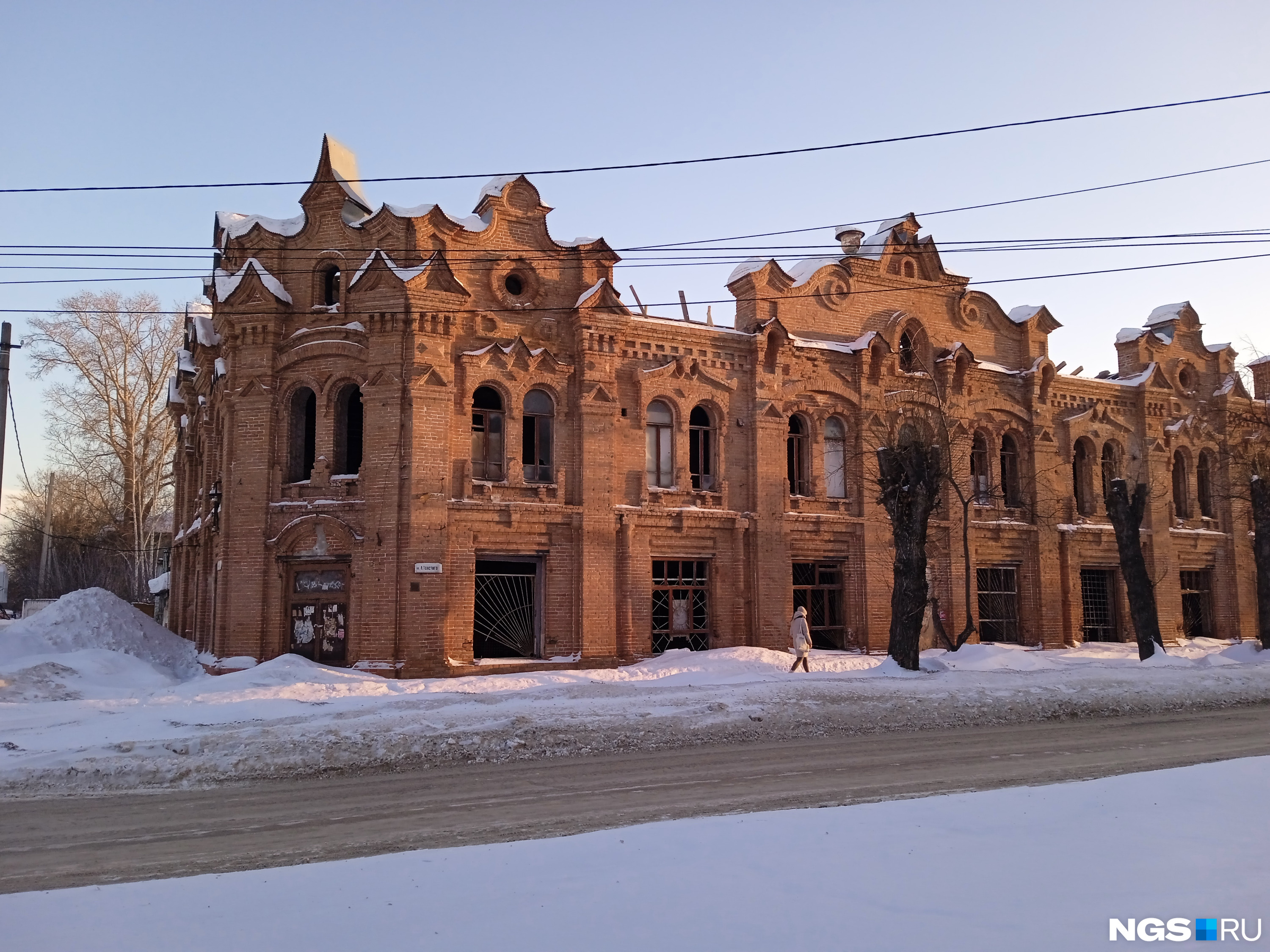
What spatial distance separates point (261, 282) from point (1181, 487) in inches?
1134

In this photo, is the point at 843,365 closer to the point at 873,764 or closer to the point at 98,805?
the point at 873,764

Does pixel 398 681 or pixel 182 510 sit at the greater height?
pixel 182 510

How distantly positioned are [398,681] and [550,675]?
307 cm

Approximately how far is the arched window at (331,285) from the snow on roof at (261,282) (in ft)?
A: 2.48

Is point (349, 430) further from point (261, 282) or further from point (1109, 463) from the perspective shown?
point (1109, 463)

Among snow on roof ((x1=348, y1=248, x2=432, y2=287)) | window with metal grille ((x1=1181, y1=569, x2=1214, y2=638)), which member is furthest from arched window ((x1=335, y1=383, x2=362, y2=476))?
window with metal grille ((x1=1181, y1=569, x2=1214, y2=638))

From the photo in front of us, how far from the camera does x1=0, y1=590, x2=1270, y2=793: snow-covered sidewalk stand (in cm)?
1190

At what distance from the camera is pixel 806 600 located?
2547 cm

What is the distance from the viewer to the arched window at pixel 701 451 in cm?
2464

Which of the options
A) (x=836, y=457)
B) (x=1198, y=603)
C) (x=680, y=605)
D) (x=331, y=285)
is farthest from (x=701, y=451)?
(x=1198, y=603)

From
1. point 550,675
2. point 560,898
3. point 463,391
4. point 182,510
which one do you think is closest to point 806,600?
point 550,675

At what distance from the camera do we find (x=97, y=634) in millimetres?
22906

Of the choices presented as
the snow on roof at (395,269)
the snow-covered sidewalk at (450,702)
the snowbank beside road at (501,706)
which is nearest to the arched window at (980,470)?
the snow-covered sidewalk at (450,702)

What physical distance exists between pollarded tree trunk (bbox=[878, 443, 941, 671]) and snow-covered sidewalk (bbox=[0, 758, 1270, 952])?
13.8m
